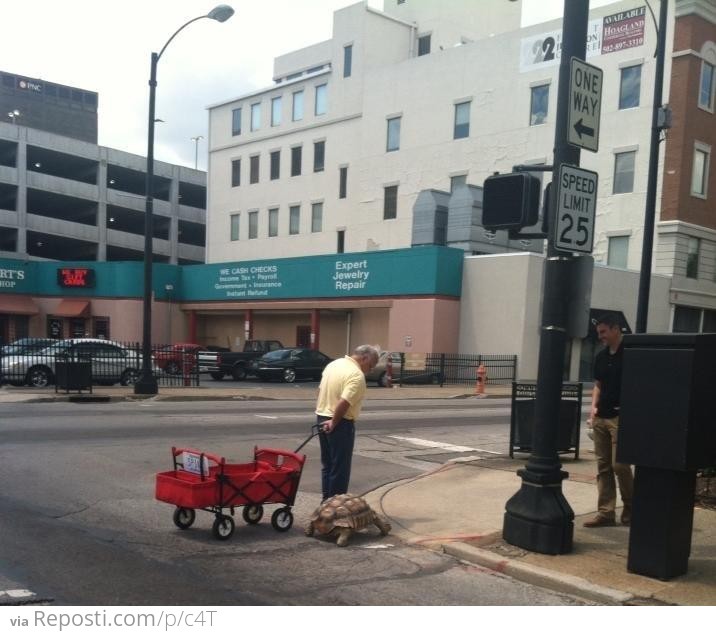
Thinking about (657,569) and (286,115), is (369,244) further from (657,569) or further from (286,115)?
(657,569)

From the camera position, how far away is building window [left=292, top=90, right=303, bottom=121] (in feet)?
160

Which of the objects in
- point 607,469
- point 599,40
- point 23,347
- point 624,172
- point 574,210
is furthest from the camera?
point 599,40

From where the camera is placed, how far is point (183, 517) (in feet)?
21.4

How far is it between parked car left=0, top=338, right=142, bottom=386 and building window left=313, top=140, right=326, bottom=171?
88.4 ft

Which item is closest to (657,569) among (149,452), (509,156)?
(149,452)

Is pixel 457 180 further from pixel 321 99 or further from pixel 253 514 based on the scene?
pixel 253 514

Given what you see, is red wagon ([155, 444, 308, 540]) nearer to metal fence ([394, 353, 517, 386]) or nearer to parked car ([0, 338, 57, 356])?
parked car ([0, 338, 57, 356])

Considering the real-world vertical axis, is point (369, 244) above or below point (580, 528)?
above

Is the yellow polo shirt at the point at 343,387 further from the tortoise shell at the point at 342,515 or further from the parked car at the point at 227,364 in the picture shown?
the parked car at the point at 227,364

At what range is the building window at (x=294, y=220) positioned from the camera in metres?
48.2

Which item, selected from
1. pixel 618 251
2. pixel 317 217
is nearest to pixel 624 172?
pixel 618 251

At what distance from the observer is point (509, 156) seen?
37.9 m

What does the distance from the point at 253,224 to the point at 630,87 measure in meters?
26.6

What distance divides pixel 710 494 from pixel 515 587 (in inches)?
147
